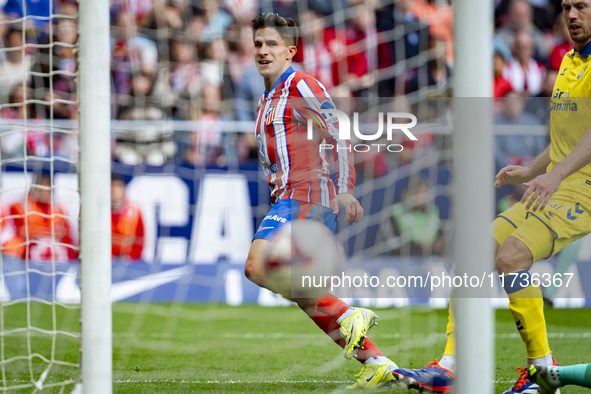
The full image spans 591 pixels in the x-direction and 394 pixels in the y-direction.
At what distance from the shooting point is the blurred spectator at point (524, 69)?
834 cm

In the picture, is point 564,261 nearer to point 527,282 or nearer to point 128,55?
point 527,282

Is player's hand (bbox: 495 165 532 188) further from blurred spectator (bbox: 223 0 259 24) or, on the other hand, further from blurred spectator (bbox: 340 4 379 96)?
blurred spectator (bbox: 223 0 259 24)

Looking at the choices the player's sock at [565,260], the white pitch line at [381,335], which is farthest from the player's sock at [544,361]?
the player's sock at [565,260]

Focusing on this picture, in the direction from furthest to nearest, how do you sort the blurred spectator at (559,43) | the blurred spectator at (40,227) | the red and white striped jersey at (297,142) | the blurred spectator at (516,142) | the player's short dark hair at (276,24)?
the blurred spectator at (559,43), the blurred spectator at (516,142), the blurred spectator at (40,227), the player's short dark hair at (276,24), the red and white striped jersey at (297,142)

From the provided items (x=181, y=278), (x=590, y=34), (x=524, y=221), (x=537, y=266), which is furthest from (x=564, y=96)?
(x=181, y=278)

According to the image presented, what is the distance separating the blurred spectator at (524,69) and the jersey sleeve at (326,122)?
4.79m

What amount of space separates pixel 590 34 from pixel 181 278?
491cm

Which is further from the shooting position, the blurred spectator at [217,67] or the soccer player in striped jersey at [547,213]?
the blurred spectator at [217,67]

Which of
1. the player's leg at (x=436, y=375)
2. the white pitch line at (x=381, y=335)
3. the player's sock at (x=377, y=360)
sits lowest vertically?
the white pitch line at (x=381, y=335)

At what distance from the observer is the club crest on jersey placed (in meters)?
4.04

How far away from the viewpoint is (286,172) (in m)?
3.96

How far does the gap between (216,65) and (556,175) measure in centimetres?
544

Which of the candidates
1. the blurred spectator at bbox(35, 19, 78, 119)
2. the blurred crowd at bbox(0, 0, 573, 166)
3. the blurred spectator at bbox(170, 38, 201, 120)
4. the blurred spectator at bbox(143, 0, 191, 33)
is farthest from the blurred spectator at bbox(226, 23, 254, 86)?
the blurred spectator at bbox(35, 19, 78, 119)

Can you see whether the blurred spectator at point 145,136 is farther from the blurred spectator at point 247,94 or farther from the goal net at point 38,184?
the blurred spectator at point 247,94
